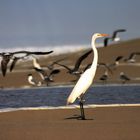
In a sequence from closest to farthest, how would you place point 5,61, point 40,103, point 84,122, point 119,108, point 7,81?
point 84,122, point 119,108, point 40,103, point 5,61, point 7,81

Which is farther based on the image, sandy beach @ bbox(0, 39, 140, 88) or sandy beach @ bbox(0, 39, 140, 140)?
sandy beach @ bbox(0, 39, 140, 88)

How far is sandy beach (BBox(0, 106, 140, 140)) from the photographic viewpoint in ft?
36.1

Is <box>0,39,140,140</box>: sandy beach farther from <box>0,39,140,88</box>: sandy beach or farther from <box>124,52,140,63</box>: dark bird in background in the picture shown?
<box>124,52,140,63</box>: dark bird in background

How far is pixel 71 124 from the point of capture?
1292cm

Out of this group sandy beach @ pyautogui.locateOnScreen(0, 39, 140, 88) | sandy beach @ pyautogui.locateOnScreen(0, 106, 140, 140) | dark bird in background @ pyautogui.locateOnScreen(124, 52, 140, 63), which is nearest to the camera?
sandy beach @ pyautogui.locateOnScreen(0, 106, 140, 140)

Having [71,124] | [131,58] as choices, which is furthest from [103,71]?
[71,124]

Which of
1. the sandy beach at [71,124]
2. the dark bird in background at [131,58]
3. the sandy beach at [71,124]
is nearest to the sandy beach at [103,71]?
the dark bird in background at [131,58]

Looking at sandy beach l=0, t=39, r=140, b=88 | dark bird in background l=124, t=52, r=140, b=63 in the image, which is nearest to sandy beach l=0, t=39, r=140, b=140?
sandy beach l=0, t=39, r=140, b=88

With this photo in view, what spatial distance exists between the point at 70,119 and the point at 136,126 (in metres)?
2.43

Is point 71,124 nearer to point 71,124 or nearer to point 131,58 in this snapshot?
point 71,124

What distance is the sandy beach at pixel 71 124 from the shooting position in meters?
11.0

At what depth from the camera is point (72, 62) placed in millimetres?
47750

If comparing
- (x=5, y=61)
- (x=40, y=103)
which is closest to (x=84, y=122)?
(x=40, y=103)

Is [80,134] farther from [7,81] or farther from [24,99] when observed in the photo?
[7,81]
